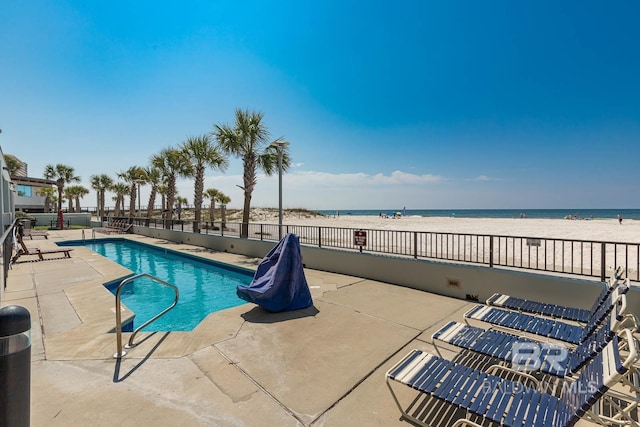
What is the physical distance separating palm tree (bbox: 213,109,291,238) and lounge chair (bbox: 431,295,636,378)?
1108 cm

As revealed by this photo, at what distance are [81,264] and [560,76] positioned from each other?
22.5m

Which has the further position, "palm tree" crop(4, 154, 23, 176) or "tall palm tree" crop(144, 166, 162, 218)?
"palm tree" crop(4, 154, 23, 176)

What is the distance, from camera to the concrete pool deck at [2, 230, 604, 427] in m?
2.65

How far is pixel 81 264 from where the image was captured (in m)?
10.0

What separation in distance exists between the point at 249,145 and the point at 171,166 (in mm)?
11646

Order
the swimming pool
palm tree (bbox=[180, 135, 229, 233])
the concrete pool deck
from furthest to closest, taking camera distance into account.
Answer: palm tree (bbox=[180, 135, 229, 233]), the swimming pool, the concrete pool deck

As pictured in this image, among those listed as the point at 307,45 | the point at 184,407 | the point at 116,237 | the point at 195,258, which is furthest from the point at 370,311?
the point at 116,237

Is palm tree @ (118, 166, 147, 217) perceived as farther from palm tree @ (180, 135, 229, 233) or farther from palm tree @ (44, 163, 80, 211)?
palm tree @ (180, 135, 229, 233)

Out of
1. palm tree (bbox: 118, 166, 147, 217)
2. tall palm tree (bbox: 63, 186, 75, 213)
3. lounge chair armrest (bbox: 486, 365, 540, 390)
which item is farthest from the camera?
tall palm tree (bbox: 63, 186, 75, 213)

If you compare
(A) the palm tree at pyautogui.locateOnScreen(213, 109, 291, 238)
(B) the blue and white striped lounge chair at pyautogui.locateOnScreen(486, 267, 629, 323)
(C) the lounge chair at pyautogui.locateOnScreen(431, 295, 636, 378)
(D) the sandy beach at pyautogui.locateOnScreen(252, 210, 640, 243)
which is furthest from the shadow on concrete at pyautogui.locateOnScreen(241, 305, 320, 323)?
(D) the sandy beach at pyautogui.locateOnScreen(252, 210, 640, 243)

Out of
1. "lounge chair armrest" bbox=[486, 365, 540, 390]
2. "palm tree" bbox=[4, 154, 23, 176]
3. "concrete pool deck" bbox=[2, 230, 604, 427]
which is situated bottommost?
"concrete pool deck" bbox=[2, 230, 604, 427]

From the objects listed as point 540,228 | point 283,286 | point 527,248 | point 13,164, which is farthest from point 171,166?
point 13,164

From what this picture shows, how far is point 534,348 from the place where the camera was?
120 inches

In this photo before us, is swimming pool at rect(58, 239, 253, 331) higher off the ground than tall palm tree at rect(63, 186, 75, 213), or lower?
lower
